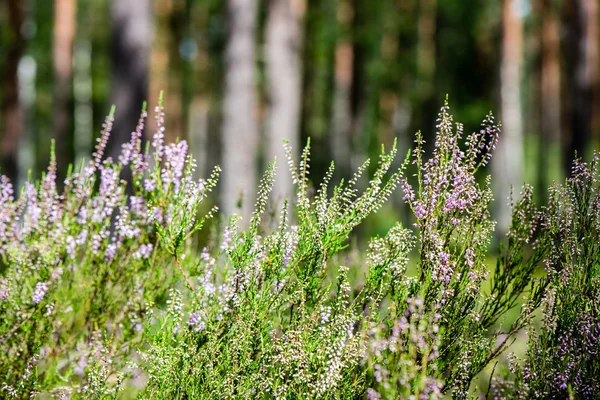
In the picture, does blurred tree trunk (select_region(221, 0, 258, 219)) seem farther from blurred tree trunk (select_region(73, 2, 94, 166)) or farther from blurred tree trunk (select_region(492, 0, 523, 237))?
blurred tree trunk (select_region(73, 2, 94, 166))

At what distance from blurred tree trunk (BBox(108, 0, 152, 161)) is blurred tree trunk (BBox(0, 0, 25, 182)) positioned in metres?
9.43

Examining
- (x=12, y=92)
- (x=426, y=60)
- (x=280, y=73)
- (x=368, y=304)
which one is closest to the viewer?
(x=368, y=304)

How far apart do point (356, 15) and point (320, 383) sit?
652 inches

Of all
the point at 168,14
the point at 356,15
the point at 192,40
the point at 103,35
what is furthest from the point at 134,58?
the point at 103,35

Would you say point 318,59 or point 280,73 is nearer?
point 280,73

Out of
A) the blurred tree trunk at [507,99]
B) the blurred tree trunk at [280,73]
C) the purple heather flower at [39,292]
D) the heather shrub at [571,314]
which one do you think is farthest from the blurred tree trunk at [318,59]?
the heather shrub at [571,314]

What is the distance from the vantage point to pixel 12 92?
1414 cm

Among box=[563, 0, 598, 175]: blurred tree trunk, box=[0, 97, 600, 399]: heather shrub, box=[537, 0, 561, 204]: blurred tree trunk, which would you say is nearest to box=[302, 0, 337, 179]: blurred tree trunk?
box=[537, 0, 561, 204]: blurred tree trunk

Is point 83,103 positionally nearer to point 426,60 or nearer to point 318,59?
point 318,59

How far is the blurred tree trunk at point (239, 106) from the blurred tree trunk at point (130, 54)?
5.10 feet

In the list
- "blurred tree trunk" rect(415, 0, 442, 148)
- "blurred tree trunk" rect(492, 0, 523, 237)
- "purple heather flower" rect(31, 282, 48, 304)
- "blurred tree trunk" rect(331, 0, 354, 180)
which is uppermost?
"blurred tree trunk" rect(415, 0, 442, 148)

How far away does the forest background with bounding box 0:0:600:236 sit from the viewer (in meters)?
7.18

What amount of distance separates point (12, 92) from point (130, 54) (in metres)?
10.0

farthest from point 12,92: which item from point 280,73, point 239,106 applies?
point 239,106
